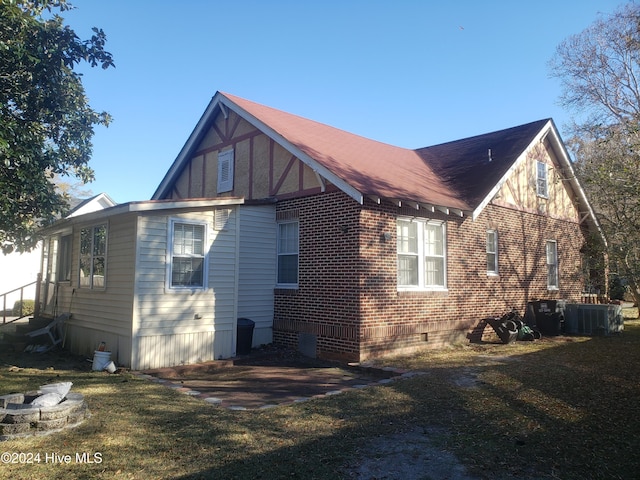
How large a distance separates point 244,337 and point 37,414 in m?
6.12

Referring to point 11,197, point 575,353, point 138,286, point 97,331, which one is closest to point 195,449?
point 138,286

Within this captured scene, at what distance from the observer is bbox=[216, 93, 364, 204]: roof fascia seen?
10633 mm

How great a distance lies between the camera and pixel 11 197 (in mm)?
11547

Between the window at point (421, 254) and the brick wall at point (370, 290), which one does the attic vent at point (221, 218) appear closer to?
the brick wall at point (370, 290)

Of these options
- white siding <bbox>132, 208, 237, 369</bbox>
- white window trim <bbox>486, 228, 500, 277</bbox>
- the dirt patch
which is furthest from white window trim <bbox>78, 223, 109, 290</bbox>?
white window trim <bbox>486, 228, 500, 277</bbox>

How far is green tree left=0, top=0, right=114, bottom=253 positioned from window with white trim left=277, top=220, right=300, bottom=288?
5.81 metres

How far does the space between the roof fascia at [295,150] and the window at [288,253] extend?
1696 millimetres

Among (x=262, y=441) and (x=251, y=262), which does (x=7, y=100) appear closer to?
(x=251, y=262)

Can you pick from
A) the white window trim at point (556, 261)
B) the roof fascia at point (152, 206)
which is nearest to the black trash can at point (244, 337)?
the roof fascia at point (152, 206)

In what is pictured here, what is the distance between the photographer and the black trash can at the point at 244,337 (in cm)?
1156

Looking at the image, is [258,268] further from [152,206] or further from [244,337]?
[152,206]

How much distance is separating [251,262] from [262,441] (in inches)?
274

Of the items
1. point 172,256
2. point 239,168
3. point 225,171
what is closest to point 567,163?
point 239,168

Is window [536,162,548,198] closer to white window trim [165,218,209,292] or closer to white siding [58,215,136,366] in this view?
white window trim [165,218,209,292]
